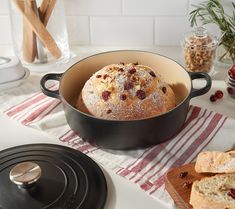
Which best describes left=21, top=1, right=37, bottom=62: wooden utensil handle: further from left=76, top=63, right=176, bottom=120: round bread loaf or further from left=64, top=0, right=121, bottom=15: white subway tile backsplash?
left=76, top=63, right=176, bottom=120: round bread loaf

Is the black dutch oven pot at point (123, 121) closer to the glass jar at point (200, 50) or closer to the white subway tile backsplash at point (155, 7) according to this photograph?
the glass jar at point (200, 50)

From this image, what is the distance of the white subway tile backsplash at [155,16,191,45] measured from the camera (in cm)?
127

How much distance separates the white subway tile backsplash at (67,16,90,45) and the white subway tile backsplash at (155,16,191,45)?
0.69 feet

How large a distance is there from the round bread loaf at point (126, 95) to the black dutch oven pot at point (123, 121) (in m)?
0.04

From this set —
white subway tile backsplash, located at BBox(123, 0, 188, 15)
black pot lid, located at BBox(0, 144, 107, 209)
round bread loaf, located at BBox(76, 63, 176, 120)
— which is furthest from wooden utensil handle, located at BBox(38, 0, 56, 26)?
black pot lid, located at BBox(0, 144, 107, 209)

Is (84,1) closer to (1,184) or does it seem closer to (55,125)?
(55,125)

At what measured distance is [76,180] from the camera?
82cm

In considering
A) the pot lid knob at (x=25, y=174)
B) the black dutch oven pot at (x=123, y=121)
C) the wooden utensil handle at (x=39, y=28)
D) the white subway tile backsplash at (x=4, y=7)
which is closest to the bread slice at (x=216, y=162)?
the black dutch oven pot at (x=123, y=121)

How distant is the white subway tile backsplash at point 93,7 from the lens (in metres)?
1.26

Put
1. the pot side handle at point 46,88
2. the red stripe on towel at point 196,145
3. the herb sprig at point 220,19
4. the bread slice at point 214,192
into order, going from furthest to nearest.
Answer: the herb sprig at point 220,19 < the pot side handle at point 46,88 < the red stripe on towel at point 196,145 < the bread slice at point 214,192

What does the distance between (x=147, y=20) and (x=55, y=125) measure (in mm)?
455

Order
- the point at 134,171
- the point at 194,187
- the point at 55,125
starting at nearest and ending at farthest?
the point at 194,187 < the point at 134,171 < the point at 55,125

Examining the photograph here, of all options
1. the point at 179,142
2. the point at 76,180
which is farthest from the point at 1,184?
the point at 179,142

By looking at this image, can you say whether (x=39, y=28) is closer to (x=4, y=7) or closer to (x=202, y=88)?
(x=4, y=7)
